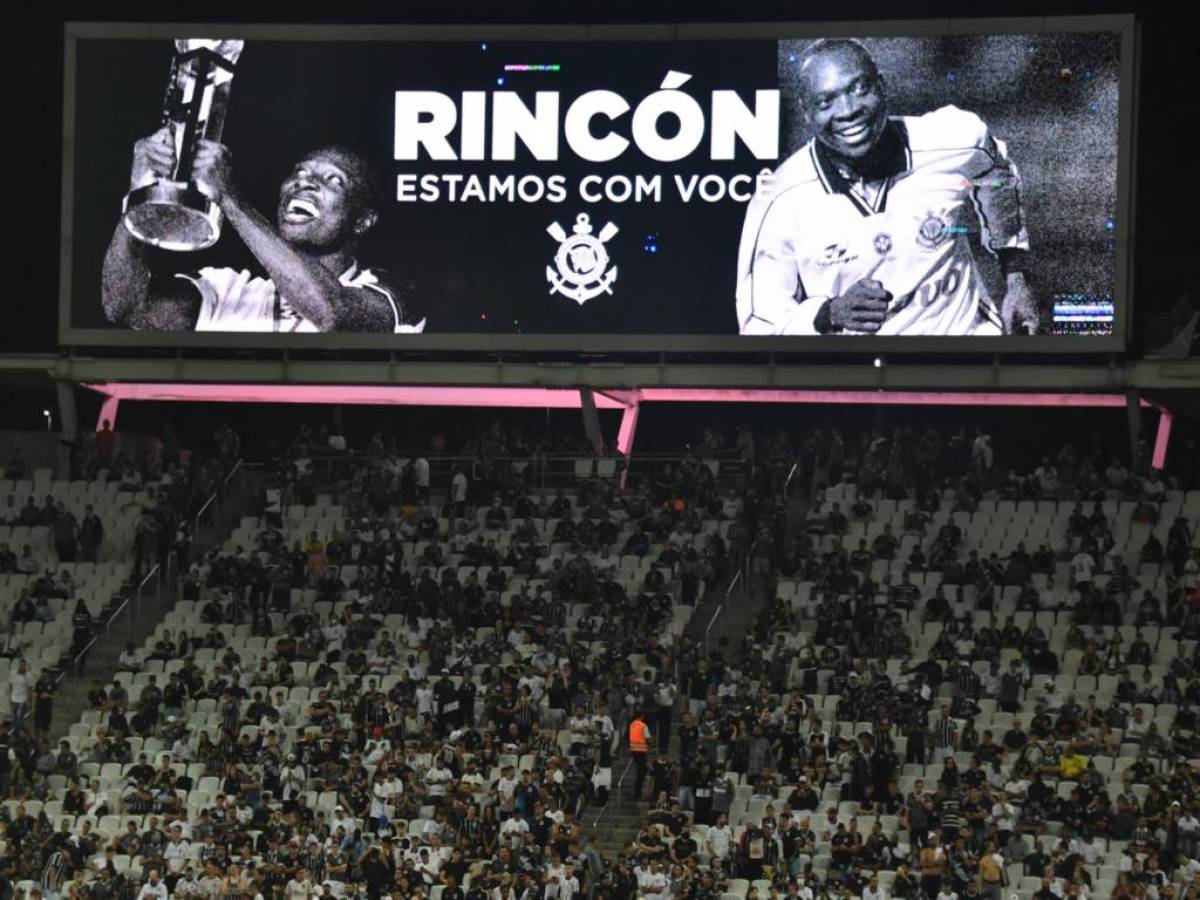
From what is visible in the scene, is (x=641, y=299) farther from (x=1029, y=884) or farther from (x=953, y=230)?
(x=1029, y=884)

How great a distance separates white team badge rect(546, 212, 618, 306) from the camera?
41.4 m

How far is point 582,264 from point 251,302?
5324 mm

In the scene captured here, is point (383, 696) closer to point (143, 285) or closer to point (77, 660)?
point (77, 660)

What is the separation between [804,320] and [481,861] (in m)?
12.6

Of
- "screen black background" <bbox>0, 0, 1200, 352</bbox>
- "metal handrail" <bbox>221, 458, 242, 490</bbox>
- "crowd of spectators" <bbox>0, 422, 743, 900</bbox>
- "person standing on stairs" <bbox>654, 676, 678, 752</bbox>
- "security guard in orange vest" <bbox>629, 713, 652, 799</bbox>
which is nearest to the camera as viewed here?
"crowd of spectators" <bbox>0, 422, 743, 900</bbox>

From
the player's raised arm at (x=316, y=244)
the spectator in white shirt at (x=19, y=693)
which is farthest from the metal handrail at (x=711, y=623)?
the spectator in white shirt at (x=19, y=693)

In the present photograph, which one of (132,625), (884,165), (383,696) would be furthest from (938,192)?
(132,625)

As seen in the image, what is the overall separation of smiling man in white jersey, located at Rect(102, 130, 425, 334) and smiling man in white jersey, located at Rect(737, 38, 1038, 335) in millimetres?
5758

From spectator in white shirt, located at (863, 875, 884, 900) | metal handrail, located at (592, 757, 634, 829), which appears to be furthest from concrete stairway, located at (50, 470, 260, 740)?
spectator in white shirt, located at (863, 875, 884, 900)

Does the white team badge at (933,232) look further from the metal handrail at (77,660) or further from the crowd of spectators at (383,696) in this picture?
the metal handrail at (77,660)

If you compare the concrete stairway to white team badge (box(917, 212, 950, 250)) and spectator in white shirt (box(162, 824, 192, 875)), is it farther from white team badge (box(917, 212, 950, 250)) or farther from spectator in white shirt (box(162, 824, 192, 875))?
white team badge (box(917, 212, 950, 250))

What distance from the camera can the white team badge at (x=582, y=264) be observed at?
4138 cm

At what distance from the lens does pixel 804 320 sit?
133 feet

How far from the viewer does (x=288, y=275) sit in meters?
41.9
